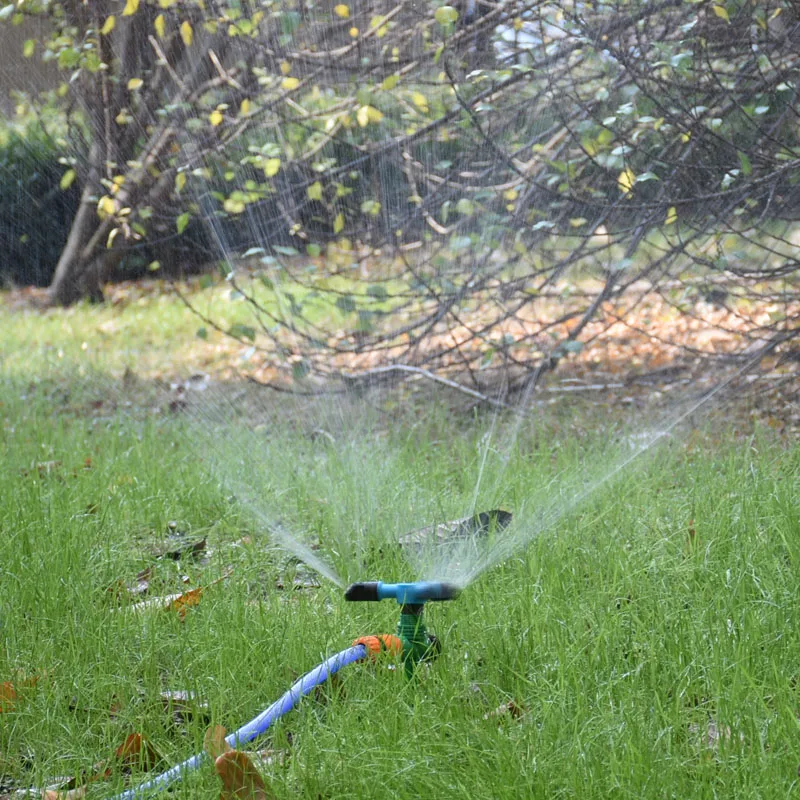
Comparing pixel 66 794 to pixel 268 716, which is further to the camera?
pixel 268 716

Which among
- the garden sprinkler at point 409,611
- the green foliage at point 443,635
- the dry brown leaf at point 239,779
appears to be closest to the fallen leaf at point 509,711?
the green foliage at point 443,635

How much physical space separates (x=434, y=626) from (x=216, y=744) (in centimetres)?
54

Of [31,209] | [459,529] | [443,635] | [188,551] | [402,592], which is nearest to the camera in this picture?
[402,592]

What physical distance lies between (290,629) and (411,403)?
2653 millimetres

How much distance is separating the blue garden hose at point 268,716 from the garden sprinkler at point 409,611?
5 cm

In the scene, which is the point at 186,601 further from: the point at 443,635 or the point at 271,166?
the point at 271,166

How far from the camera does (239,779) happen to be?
1446mm

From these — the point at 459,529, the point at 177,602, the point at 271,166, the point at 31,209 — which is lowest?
the point at 459,529

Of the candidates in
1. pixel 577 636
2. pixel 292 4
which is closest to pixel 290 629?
pixel 577 636

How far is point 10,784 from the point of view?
1604 mm

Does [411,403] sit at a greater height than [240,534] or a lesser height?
lesser

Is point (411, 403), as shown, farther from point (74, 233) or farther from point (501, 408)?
point (74, 233)

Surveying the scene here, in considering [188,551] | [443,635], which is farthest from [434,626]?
[188,551]

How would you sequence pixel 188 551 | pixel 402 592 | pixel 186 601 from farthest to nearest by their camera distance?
1. pixel 188 551
2. pixel 186 601
3. pixel 402 592
